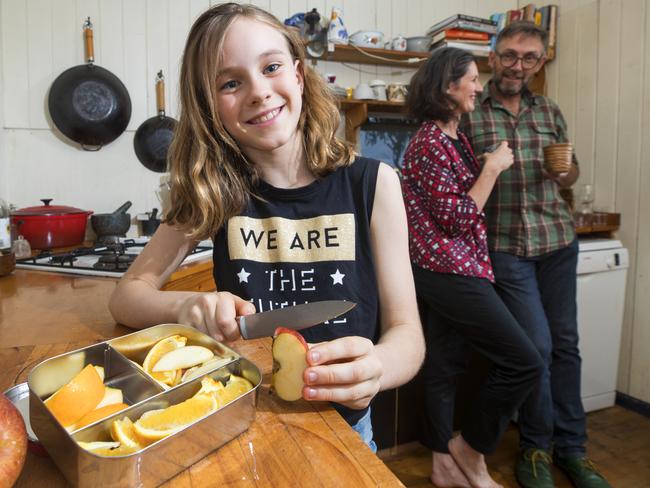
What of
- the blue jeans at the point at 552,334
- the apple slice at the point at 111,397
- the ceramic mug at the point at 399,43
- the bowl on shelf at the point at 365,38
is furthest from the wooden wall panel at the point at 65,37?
the apple slice at the point at 111,397

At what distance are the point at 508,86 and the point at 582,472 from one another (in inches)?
55.8

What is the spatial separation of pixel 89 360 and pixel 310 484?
0.99 feet

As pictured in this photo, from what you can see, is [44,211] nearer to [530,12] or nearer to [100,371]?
[100,371]

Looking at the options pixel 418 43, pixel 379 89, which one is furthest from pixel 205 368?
pixel 418 43

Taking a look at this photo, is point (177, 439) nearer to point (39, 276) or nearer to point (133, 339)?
point (133, 339)

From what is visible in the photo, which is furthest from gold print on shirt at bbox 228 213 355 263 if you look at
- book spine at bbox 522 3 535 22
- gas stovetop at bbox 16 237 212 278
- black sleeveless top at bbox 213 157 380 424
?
book spine at bbox 522 3 535 22

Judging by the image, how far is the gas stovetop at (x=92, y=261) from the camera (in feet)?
4.56

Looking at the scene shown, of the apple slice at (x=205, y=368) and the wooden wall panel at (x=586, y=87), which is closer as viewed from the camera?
the apple slice at (x=205, y=368)

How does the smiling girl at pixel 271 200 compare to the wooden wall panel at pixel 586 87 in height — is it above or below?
below

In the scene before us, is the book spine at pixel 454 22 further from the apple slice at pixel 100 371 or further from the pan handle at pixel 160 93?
the apple slice at pixel 100 371

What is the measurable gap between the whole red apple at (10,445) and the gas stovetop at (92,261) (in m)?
0.98

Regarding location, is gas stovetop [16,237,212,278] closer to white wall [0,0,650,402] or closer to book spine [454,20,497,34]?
white wall [0,0,650,402]

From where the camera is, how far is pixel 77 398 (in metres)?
0.46

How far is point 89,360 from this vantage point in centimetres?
56
